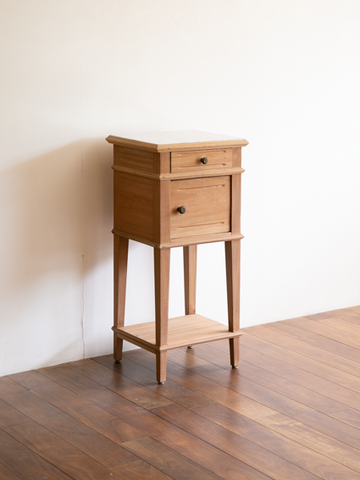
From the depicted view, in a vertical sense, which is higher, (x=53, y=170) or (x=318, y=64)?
(x=318, y=64)

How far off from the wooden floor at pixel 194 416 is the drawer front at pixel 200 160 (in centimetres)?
88

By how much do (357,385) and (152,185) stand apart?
117cm

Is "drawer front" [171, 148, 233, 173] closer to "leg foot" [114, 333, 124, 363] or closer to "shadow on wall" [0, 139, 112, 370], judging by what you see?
"shadow on wall" [0, 139, 112, 370]

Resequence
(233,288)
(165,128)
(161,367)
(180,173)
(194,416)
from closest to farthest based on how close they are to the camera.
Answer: (194,416)
(180,173)
(161,367)
(233,288)
(165,128)

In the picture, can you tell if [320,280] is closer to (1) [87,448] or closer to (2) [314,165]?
(2) [314,165]

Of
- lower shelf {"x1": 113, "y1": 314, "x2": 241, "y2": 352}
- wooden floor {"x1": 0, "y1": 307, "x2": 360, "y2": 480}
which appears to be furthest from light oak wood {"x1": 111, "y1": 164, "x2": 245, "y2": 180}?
wooden floor {"x1": 0, "y1": 307, "x2": 360, "y2": 480}

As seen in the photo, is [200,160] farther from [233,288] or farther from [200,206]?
[233,288]

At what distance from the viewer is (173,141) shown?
8.97ft

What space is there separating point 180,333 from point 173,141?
82cm

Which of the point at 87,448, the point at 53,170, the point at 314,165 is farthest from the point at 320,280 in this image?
the point at 87,448

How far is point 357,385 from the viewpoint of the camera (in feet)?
9.36

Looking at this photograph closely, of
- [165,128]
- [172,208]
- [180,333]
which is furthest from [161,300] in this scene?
[165,128]

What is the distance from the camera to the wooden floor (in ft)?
7.14

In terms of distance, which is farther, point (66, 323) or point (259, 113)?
point (259, 113)
